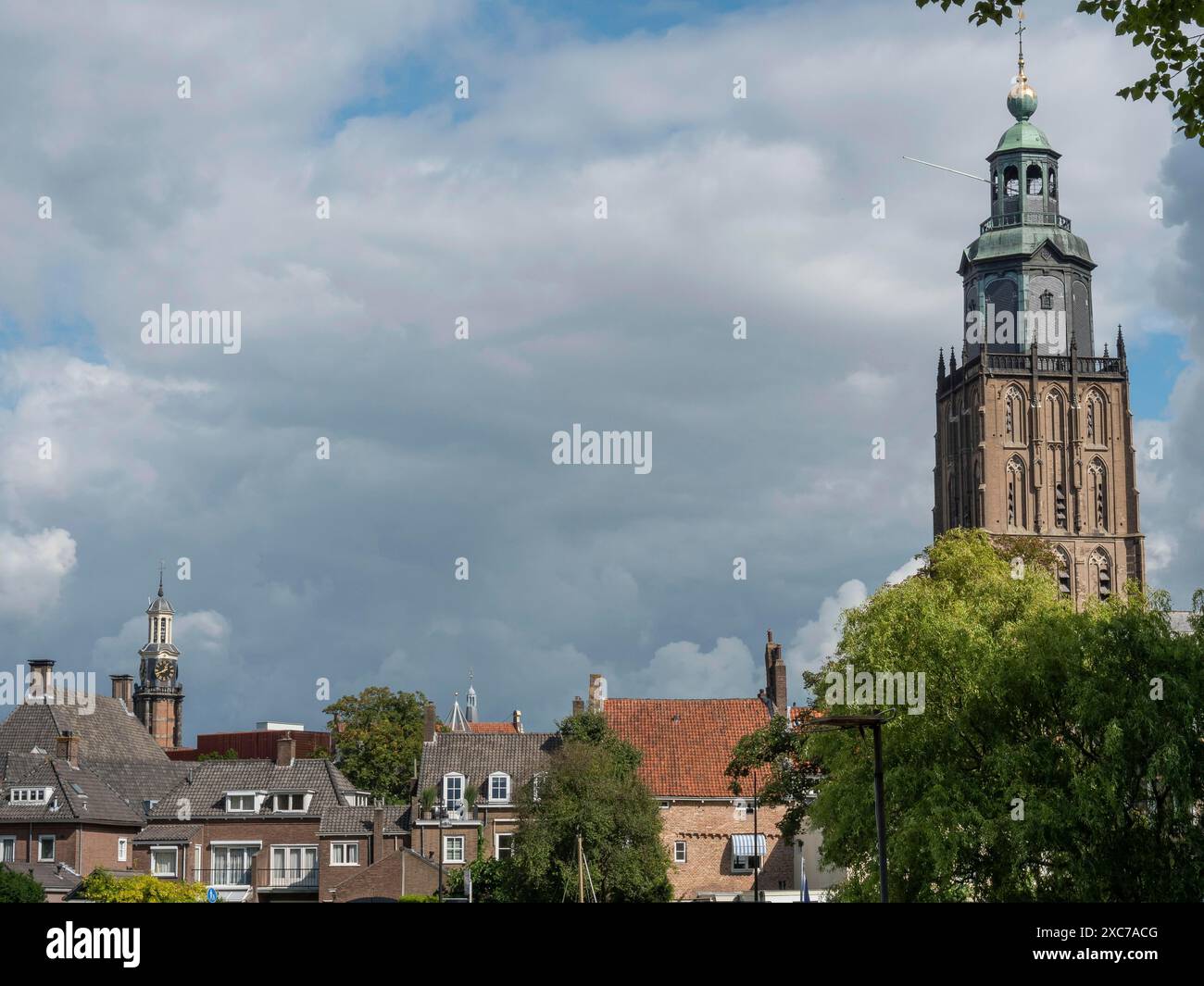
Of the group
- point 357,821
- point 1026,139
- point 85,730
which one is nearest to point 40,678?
point 85,730

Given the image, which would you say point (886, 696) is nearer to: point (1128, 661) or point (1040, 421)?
point (1128, 661)

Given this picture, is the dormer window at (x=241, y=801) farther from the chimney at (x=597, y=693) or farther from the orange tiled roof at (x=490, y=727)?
the orange tiled roof at (x=490, y=727)

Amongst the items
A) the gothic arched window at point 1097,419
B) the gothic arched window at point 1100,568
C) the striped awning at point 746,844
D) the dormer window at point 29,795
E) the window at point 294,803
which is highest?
the gothic arched window at point 1097,419

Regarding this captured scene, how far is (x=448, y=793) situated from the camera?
78.2 meters

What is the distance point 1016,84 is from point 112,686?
113 m

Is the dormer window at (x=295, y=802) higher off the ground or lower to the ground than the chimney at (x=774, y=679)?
lower

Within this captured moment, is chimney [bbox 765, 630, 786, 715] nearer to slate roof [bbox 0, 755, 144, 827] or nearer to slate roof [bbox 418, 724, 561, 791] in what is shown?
slate roof [bbox 418, 724, 561, 791]

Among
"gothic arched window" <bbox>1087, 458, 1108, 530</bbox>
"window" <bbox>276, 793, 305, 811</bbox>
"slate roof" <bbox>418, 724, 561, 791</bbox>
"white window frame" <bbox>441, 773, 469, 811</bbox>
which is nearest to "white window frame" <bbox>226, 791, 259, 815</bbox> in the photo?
"window" <bbox>276, 793, 305, 811</bbox>

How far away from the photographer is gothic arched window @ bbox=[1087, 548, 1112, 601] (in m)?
124

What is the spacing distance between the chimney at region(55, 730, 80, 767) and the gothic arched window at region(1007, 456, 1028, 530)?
7691 cm

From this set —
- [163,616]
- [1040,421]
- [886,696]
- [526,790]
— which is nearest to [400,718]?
[526,790]

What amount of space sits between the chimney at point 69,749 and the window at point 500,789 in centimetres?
2473

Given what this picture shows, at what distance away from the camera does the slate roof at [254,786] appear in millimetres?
79750

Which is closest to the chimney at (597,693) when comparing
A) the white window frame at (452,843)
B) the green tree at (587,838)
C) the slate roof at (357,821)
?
the white window frame at (452,843)
